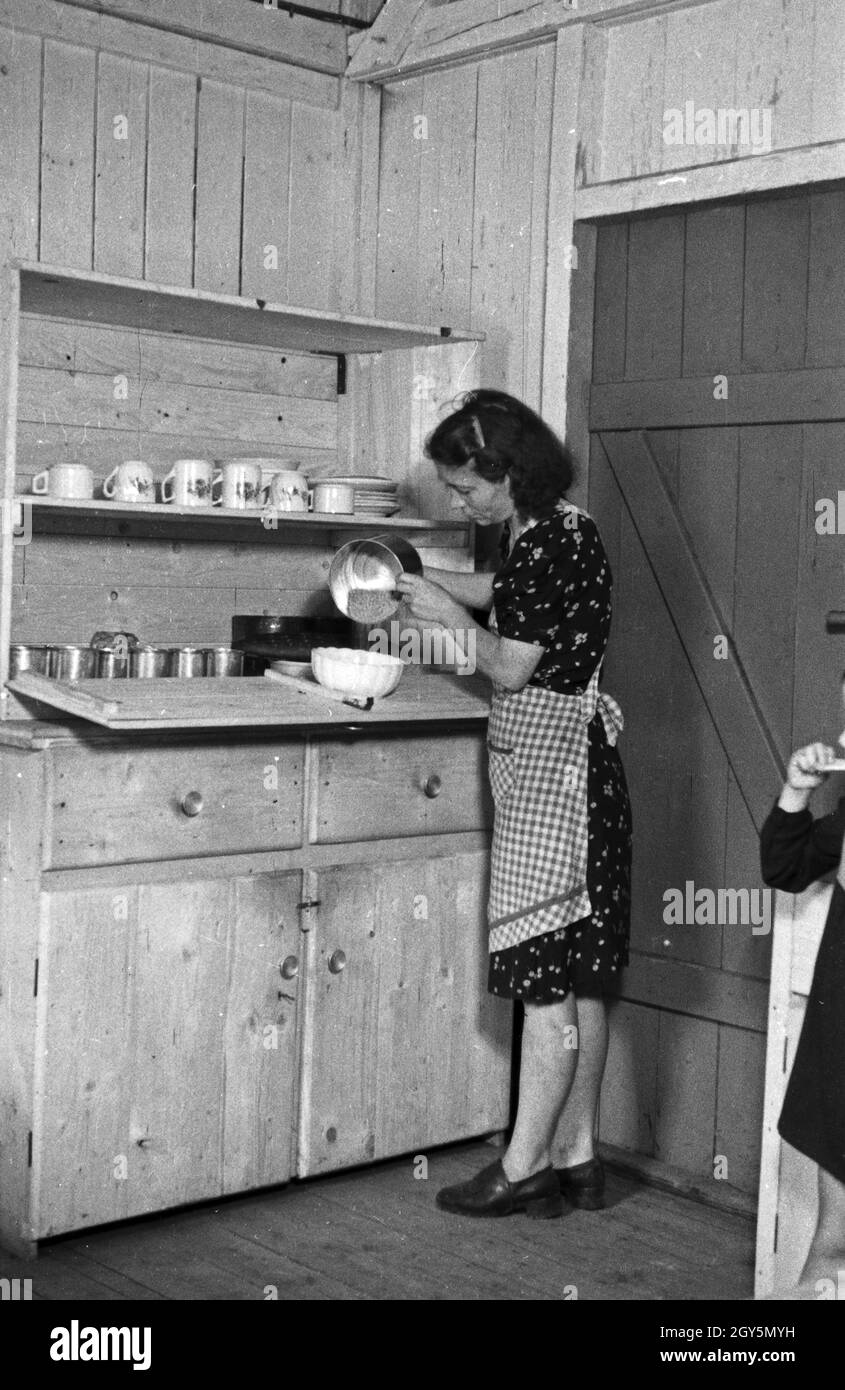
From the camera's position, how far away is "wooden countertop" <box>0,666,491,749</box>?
313 centimetres

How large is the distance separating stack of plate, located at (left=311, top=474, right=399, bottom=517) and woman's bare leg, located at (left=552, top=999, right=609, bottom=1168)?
1.22 meters

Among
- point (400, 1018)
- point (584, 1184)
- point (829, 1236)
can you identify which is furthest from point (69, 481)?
point (829, 1236)

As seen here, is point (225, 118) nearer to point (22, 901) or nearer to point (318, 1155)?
point (22, 901)

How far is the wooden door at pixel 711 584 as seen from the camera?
3.50 m

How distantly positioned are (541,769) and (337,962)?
1.98 feet

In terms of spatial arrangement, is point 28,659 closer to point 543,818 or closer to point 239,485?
point 239,485

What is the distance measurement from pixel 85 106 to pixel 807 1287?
2.83 metres

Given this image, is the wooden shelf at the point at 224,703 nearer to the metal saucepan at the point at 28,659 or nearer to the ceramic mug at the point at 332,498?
the metal saucepan at the point at 28,659

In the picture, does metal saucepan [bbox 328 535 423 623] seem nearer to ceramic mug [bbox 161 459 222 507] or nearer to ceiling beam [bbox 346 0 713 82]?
ceramic mug [bbox 161 459 222 507]

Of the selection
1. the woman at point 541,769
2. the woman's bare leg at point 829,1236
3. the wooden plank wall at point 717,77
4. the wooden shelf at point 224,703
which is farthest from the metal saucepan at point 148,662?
the woman's bare leg at point 829,1236

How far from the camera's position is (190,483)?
142 inches

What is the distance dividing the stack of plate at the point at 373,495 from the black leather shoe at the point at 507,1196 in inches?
58.6

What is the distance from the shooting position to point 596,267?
3.89 m
